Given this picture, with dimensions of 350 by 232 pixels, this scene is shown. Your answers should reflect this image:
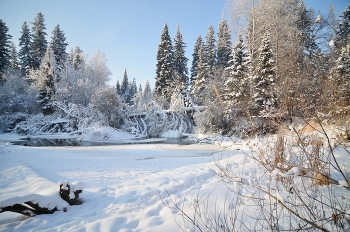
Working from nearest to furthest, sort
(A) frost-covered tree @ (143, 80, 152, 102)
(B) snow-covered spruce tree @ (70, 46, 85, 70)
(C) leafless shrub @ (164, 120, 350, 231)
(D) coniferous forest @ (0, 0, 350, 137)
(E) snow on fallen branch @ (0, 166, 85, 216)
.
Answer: (C) leafless shrub @ (164, 120, 350, 231) → (E) snow on fallen branch @ (0, 166, 85, 216) → (D) coniferous forest @ (0, 0, 350, 137) → (B) snow-covered spruce tree @ (70, 46, 85, 70) → (A) frost-covered tree @ (143, 80, 152, 102)

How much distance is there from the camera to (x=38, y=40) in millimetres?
29609

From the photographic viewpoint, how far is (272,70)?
38.7 ft

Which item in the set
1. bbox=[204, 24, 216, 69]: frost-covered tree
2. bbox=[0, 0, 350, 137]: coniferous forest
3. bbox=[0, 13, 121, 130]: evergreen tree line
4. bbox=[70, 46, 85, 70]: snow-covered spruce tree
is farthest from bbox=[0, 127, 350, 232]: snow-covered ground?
bbox=[70, 46, 85, 70]: snow-covered spruce tree

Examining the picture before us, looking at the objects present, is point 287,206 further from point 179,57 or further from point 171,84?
point 179,57

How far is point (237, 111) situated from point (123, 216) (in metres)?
12.1

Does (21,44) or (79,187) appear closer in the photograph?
(79,187)

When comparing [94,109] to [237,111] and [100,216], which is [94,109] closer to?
[237,111]

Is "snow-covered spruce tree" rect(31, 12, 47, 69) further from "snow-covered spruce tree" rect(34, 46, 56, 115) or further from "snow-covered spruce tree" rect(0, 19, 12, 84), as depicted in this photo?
"snow-covered spruce tree" rect(34, 46, 56, 115)

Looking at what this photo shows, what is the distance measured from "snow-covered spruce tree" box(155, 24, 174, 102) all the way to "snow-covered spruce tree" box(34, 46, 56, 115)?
14.4 m

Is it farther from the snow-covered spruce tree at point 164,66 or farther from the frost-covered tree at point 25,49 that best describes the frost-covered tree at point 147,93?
the frost-covered tree at point 25,49

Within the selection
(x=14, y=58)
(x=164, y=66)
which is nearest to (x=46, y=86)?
(x=164, y=66)

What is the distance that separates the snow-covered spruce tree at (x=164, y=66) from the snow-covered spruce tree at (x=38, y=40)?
67.2 ft

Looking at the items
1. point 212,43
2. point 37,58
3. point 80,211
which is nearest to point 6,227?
point 80,211

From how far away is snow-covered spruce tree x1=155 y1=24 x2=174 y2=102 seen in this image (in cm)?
2700
